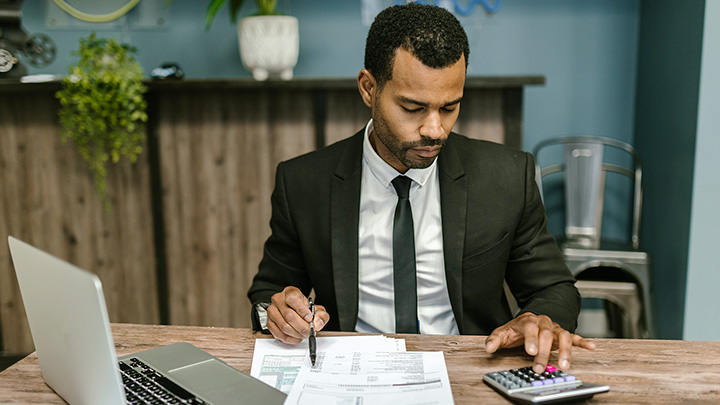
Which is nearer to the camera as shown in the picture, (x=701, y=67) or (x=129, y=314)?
(x=701, y=67)

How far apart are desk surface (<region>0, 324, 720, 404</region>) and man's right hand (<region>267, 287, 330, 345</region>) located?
0.06m

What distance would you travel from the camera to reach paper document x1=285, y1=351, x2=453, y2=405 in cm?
85

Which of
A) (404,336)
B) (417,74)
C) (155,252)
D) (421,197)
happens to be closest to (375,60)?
(417,74)

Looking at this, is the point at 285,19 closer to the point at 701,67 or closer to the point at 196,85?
the point at 196,85

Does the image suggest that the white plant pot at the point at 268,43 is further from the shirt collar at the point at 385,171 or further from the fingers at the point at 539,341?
the fingers at the point at 539,341

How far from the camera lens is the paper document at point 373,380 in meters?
0.85

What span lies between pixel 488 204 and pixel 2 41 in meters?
2.32

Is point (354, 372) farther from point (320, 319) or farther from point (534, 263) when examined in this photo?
point (534, 263)

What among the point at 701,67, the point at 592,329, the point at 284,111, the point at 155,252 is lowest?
the point at 592,329

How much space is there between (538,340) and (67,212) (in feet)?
7.93

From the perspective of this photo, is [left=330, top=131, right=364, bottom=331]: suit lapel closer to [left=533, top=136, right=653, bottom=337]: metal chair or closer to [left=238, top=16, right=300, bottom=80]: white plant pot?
[left=238, top=16, right=300, bottom=80]: white plant pot

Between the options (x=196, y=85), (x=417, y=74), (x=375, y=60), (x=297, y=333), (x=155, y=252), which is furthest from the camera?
(x=155, y=252)

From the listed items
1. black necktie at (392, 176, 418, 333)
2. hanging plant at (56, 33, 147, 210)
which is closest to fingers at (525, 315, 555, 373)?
black necktie at (392, 176, 418, 333)

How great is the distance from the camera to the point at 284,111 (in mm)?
2537
